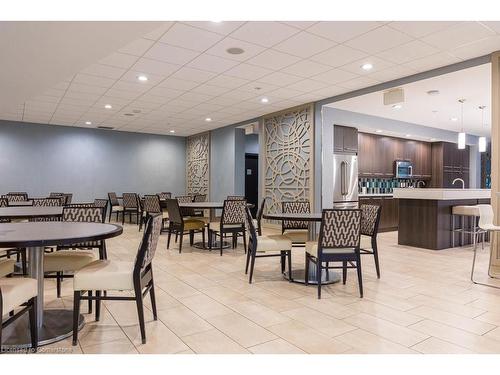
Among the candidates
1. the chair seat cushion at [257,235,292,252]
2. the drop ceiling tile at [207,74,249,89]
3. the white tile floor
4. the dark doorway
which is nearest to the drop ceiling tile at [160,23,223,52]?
the drop ceiling tile at [207,74,249,89]

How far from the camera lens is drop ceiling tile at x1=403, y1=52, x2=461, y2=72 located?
5.10 metres

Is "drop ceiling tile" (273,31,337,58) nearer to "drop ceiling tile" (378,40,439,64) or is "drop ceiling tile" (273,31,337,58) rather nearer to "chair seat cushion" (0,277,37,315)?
"drop ceiling tile" (378,40,439,64)

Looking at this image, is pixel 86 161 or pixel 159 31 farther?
pixel 86 161

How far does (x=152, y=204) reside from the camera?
775 cm

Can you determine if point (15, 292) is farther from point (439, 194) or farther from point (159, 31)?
point (439, 194)

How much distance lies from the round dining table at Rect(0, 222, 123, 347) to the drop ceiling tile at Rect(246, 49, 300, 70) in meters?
3.34

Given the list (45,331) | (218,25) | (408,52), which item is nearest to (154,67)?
(218,25)

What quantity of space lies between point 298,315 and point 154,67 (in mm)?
4301

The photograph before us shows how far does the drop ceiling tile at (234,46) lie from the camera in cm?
462

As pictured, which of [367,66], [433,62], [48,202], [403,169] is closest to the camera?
[433,62]

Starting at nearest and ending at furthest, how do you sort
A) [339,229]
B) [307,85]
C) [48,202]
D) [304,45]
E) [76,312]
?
1. [76,312]
2. [339,229]
3. [304,45]
4. [48,202]
5. [307,85]

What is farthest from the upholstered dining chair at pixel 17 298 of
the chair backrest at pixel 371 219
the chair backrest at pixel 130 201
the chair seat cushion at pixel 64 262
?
the chair backrest at pixel 130 201

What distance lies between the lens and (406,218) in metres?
6.89

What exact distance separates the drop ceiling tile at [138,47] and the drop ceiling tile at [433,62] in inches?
147
